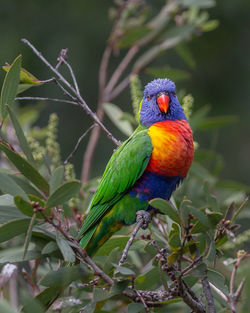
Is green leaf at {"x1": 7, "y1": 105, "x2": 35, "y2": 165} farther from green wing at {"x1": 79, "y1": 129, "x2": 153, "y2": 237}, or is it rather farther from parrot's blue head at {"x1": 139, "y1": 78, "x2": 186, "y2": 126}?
parrot's blue head at {"x1": 139, "y1": 78, "x2": 186, "y2": 126}

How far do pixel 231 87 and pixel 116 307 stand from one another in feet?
13.4

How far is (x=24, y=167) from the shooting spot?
146 cm

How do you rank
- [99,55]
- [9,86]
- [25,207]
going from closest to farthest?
[25,207]
[9,86]
[99,55]

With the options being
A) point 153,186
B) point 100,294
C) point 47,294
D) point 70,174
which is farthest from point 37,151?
point 100,294

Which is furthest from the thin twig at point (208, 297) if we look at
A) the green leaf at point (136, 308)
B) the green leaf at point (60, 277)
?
the green leaf at point (60, 277)

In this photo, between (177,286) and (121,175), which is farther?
(121,175)

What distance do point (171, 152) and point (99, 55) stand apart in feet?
12.4

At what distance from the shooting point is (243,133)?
17.2ft

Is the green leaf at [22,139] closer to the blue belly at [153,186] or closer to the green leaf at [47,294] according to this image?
the green leaf at [47,294]

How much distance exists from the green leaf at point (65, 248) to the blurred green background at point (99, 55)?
12.1 ft

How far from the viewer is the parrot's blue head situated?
2.14 metres

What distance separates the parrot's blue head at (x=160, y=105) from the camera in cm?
214

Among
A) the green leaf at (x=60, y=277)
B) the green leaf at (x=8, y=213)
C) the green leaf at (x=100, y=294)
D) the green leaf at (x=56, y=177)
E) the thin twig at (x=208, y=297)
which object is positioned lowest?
the thin twig at (x=208, y=297)

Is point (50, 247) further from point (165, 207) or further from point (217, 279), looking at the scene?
point (217, 279)
